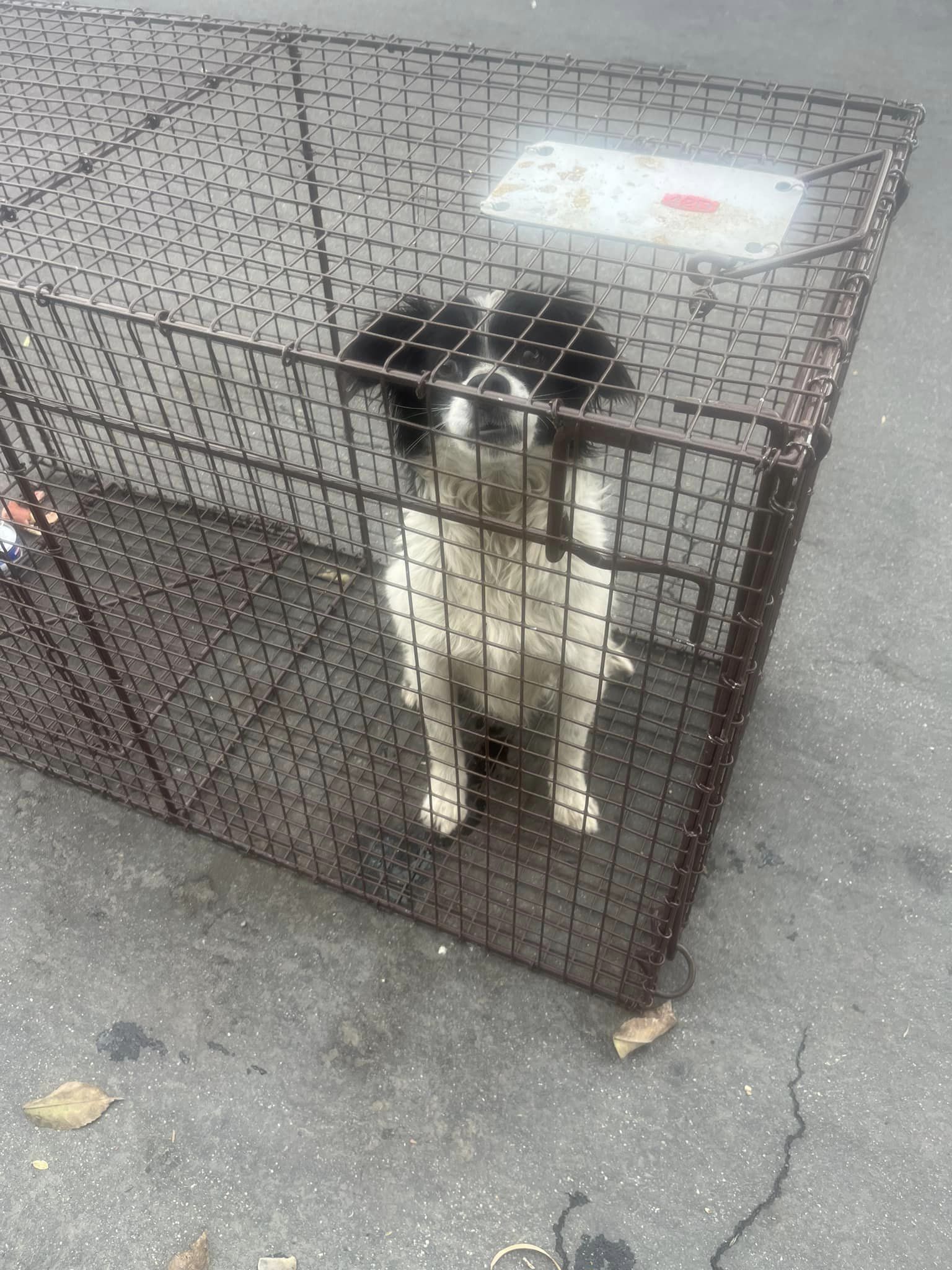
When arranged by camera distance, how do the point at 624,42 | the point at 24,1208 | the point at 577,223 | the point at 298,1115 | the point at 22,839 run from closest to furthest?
the point at 577,223 < the point at 24,1208 < the point at 298,1115 < the point at 22,839 < the point at 624,42

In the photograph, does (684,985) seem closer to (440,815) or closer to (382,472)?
(440,815)

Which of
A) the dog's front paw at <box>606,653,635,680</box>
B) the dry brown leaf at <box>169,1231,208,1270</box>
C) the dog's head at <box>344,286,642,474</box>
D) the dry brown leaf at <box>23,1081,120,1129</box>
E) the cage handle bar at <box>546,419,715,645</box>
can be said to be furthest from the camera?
the dog's front paw at <box>606,653,635,680</box>

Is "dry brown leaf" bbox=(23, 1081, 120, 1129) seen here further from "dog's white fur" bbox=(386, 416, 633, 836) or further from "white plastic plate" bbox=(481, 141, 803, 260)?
"white plastic plate" bbox=(481, 141, 803, 260)

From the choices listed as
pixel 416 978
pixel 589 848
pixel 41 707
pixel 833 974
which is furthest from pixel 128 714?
pixel 833 974

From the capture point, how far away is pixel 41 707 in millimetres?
2205

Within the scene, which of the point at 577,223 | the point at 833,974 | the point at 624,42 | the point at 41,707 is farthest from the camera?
the point at 624,42

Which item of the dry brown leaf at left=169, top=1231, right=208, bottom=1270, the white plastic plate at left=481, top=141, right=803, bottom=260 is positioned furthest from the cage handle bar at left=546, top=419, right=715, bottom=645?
A: the dry brown leaf at left=169, top=1231, right=208, bottom=1270

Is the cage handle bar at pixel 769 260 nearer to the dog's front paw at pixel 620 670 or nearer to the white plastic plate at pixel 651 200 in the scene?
the white plastic plate at pixel 651 200

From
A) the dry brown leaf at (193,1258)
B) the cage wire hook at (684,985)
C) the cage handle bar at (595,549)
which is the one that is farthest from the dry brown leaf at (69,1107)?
the cage handle bar at (595,549)

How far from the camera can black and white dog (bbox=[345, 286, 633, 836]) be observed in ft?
4.06

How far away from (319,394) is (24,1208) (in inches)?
104

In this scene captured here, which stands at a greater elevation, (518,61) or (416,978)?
(518,61)

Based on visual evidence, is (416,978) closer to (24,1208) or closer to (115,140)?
(24,1208)

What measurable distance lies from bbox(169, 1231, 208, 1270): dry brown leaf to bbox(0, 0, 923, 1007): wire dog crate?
0.67m
